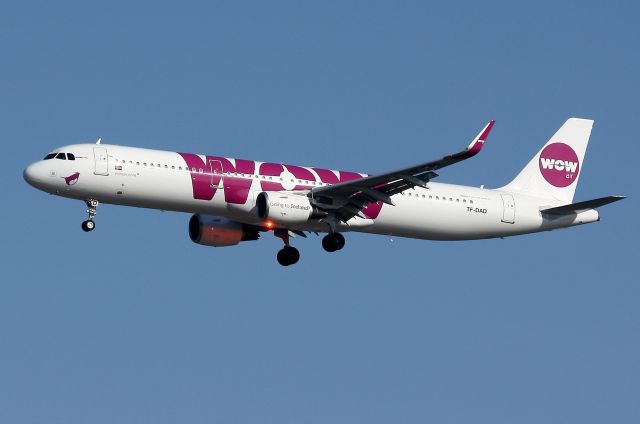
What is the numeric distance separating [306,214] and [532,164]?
14.3 m

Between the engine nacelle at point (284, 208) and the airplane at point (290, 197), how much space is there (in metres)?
0.04

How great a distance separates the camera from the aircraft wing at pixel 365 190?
58.2 m

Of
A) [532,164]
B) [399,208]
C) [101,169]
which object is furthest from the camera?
[532,164]

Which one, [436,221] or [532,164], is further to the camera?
[532,164]

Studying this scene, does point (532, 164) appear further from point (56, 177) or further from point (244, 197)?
point (56, 177)

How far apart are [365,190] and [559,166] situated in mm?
13837

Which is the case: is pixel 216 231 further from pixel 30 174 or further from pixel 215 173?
pixel 30 174

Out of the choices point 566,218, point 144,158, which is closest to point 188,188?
point 144,158

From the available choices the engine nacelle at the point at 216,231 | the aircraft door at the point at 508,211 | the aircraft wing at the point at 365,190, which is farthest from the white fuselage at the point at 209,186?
the engine nacelle at the point at 216,231

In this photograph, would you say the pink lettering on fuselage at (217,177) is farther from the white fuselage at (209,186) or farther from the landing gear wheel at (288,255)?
the landing gear wheel at (288,255)

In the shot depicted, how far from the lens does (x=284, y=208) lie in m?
59.3

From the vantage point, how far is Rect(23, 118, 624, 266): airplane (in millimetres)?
58219

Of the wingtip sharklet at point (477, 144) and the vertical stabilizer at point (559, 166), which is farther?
the vertical stabilizer at point (559, 166)

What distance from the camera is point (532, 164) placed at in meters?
69.2
